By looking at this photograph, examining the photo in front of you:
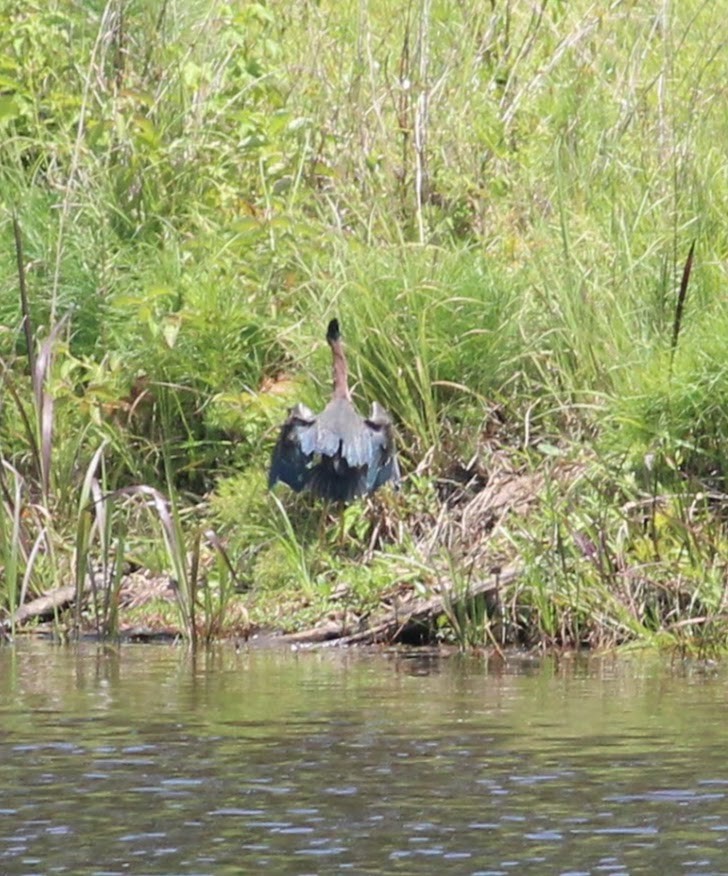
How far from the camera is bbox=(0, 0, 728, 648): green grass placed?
25.3ft

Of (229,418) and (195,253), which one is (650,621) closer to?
(229,418)

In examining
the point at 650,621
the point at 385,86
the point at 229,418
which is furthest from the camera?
the point at 385,86

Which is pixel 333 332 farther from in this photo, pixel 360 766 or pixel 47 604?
pixel 360 766

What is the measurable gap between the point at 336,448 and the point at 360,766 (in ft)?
8.49

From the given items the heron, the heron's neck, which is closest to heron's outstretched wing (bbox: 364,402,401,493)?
the heron

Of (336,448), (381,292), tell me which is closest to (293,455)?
(336,448)

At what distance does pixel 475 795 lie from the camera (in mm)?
4914

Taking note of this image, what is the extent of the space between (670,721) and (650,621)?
→ 146cm

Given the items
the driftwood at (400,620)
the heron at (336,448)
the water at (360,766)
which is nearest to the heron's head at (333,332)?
the heron at (336,448)

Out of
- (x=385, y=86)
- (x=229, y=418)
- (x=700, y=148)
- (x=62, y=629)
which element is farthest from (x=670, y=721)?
(x=385, y=86)

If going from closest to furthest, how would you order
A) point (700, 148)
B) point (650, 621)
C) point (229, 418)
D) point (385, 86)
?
point (650, 621)
point (229, 418)
point (700, 148)
point (385, 86)

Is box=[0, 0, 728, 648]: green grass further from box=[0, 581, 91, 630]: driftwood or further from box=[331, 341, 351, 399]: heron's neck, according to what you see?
box=[331, 341, 351, 399]: heron's neck

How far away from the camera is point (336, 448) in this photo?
7.75 m

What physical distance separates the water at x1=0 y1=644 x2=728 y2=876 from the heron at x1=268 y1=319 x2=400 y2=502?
34.8 inches
